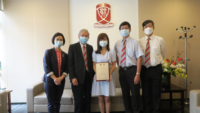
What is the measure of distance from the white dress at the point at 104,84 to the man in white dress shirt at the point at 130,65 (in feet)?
0.58

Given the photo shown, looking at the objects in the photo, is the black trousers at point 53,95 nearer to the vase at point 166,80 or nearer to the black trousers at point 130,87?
the black trousers at point 130,87

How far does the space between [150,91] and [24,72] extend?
3264 mm

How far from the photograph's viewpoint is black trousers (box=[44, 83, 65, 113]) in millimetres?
1931

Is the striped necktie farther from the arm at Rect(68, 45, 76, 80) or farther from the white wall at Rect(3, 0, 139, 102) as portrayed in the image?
the white wall at Rect(3, 0, 139, 102)

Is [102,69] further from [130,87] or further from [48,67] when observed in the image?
[48,67]

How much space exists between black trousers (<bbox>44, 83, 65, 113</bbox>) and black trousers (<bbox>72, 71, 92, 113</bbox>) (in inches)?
10.5

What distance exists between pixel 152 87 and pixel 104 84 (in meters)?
0.84

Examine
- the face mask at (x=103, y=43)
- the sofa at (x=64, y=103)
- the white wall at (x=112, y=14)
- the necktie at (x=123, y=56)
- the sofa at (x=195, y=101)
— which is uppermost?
the white wall at (x=112, y=14)

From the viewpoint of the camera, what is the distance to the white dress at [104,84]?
1.97 metres

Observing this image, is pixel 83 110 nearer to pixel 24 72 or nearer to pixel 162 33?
pixel 24 72

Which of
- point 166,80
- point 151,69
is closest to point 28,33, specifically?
point 151,69

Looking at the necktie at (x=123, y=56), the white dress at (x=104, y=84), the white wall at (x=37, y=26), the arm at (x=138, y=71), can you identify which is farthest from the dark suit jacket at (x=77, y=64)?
the white wall at (x=37, y=26)

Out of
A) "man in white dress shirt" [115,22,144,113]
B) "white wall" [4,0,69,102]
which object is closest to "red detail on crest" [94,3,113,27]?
"white wall" [4,0,69,102]

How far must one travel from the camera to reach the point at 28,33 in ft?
11.2
